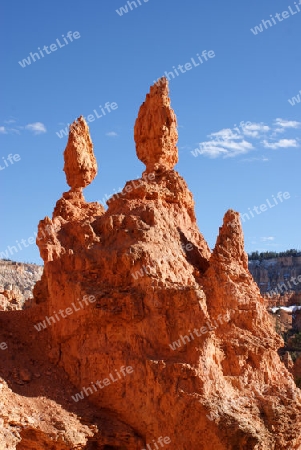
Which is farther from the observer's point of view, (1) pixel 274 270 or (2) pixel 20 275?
(1) pixel 274 270

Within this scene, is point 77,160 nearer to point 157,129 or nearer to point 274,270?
point 157,129

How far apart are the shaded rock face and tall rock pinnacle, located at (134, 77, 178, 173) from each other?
Result: 1.70 m

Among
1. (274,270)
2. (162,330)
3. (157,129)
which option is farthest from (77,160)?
(274,270)

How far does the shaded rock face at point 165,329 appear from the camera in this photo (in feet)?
50.3

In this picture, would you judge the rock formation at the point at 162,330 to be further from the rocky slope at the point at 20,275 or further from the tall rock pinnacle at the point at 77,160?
the rocky slope at the point at 20,275

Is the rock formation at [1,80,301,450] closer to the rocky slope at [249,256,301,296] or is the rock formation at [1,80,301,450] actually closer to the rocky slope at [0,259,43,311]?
the rocky slope at [0,259,43,311]

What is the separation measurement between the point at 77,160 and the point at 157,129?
10.0 ft

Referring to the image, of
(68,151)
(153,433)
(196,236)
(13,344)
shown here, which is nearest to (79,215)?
(68,151)

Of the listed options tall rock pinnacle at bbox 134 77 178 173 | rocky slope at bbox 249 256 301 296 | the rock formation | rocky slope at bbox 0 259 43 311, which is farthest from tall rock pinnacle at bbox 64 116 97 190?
rocky slope at bbox 249 256 301 296

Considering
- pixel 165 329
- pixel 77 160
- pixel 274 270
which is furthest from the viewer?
pixel 274 270

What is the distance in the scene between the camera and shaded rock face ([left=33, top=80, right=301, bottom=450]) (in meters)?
15.3

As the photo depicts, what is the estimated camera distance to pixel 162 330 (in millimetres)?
16156

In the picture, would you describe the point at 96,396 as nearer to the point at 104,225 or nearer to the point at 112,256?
the point at 112,256

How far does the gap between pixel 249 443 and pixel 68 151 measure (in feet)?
37.9
